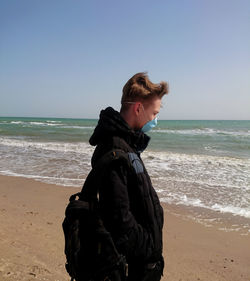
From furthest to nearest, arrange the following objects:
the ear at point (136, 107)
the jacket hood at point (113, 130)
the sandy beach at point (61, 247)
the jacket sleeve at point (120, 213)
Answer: the sandy beach at point (61, 247) → the ear at point (136, 107) → the jacket hood at point (113, 130) → the jacket sleeve at point (120, 213)

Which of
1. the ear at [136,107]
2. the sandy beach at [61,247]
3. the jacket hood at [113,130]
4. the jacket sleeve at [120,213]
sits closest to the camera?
the jacket sleeve at [120,213]

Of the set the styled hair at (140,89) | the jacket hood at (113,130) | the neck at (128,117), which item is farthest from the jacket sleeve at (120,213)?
the styled hair at (140,89)

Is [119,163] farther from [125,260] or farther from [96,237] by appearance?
[125,260]

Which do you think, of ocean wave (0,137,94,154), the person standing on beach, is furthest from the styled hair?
ocean wave (0,137,94,154)

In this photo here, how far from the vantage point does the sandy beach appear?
10.7 ft

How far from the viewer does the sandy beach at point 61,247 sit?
325cm

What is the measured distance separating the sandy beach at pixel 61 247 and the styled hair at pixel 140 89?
2403 millimetres

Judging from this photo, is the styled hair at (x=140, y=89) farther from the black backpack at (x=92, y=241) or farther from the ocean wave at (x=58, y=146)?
the ocean wave at (x=58, y=146)

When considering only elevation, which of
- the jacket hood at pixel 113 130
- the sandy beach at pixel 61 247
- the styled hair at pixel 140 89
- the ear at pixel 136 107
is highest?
the styled hair at pixel 140 89

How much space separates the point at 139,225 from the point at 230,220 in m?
4.75

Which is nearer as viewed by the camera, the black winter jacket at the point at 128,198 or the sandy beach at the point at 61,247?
the black winter jacket at the point at 128,198

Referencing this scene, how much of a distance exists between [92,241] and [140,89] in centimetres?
94

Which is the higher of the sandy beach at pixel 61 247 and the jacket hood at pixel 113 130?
the jacket hood at pixel 113 130

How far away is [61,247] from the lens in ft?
12.7
